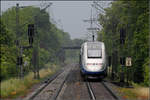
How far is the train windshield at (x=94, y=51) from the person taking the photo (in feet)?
89.1

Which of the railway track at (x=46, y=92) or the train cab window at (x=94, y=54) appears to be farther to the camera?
the train cab window at (x=94, y=54)

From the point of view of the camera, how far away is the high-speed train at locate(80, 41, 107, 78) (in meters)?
26.6

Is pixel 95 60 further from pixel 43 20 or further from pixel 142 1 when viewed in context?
pixel 43 20

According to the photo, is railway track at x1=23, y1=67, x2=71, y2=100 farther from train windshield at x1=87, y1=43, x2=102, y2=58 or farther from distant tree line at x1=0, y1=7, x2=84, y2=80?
train windshield at x1=87, y1=43, x2=102, y2=58

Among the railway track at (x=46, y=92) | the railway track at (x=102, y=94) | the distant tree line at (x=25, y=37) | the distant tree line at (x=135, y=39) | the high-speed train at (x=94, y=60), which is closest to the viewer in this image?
the railway track at (x=102, y=94)

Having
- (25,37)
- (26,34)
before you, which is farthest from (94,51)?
(25,37)

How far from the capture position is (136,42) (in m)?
27.7

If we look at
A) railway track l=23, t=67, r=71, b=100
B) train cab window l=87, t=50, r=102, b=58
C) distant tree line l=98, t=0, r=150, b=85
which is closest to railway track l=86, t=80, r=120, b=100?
railway track l=23, t=67, r=71, b=100

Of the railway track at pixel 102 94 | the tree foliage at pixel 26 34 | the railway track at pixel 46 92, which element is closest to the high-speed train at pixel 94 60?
the railway track at pixel 46 92

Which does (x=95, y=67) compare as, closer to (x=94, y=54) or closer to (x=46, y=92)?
(x=94, y=54)

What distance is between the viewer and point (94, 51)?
27.3 meters

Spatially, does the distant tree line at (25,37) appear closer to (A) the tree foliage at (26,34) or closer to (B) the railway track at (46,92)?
(A) the tree foliage at (26,34)

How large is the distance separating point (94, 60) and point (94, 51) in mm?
1005

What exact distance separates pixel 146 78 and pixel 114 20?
12.1m
